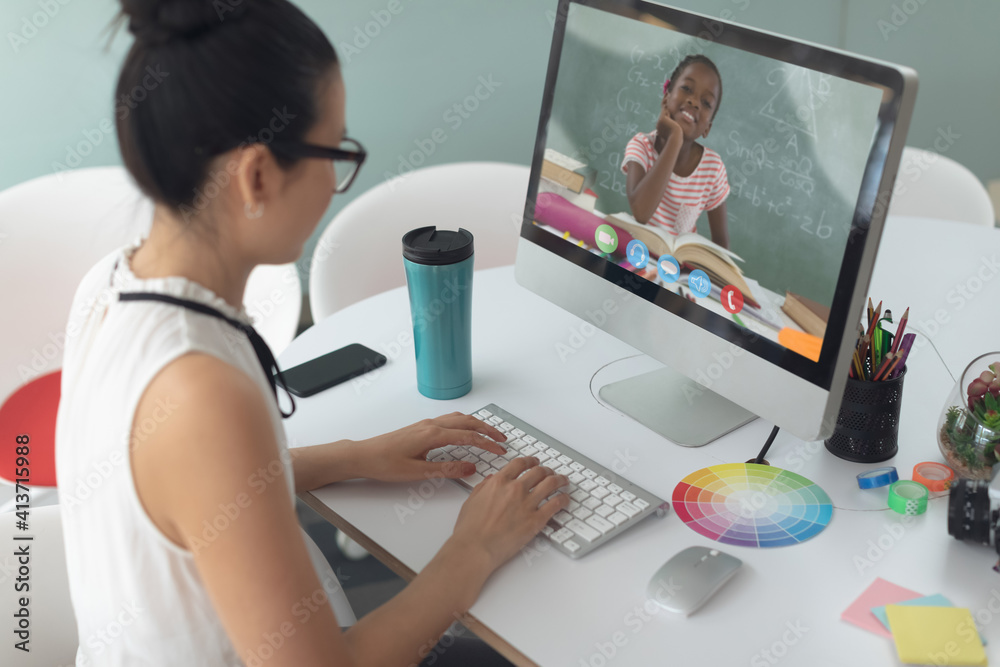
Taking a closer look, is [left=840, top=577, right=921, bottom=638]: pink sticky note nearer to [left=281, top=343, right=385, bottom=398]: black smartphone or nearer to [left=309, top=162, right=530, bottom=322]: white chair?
[left=281, top=343, right=385, bottom=398]: black smartphone

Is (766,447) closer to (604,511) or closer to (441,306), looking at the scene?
(604,511)

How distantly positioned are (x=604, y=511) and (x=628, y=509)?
3cm

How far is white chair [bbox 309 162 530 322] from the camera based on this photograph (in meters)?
1.81

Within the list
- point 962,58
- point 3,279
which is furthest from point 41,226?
point 962,58

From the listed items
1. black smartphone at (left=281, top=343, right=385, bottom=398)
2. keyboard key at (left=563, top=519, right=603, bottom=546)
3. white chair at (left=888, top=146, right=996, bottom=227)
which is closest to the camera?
keyboard key at (left=563, top=519, right=603, bottom=546)

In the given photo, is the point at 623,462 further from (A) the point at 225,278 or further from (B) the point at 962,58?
(B) the point at 962,58

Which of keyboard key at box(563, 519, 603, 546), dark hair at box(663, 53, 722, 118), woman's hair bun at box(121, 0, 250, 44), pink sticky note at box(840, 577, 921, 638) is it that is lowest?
keyboard key at box(563, 519, 603, 546)

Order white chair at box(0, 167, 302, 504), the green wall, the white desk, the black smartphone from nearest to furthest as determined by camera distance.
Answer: the white desk → the black smartphone → white chair at box(0, 167, 302, 504) → the green wall

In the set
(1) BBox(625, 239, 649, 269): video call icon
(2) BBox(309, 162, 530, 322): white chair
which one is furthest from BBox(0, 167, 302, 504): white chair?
(1) BBox(625, 239, 649, 269): video call icon

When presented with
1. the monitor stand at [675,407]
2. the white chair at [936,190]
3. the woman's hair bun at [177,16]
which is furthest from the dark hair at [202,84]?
the white chair at [936,190]

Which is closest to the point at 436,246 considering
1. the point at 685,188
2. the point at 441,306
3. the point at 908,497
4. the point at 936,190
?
the point at 441,306

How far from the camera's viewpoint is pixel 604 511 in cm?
99

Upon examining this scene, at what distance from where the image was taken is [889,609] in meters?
0.85

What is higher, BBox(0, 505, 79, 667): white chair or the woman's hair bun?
the woman's hair bun
